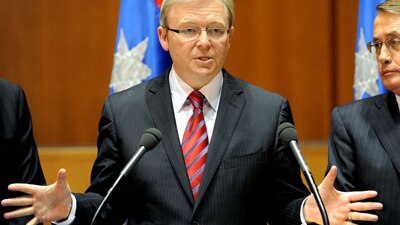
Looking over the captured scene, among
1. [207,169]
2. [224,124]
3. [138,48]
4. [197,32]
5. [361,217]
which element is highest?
[197,32]

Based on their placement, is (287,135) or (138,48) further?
(138,48)

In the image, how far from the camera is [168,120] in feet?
7.70

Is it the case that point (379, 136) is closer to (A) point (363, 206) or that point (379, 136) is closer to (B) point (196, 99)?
(A) point (363, 206)

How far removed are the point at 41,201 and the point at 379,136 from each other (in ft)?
3.79

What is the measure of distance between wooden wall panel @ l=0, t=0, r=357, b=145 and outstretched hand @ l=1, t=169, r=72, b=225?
2000 millimetres

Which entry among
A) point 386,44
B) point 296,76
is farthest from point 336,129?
point 296,76

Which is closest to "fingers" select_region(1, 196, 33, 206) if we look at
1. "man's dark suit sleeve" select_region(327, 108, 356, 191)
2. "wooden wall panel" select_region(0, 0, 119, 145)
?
"man's dark suit sleeve" select_region(327, 108, 356, 191)

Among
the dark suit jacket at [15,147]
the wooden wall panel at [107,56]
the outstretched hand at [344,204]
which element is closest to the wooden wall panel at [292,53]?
Result: the wooden wall panel at [107,56]

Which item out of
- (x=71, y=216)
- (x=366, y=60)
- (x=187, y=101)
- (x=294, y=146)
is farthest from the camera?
(x=366, y=60)

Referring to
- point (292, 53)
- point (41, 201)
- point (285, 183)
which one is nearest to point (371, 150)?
point (285, 183)

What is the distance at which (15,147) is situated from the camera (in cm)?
236

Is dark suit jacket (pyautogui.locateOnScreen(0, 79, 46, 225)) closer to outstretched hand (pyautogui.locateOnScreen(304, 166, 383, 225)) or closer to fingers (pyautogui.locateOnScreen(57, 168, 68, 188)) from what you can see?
fingers (pyautogui.locateOnScreen(57, 168, 68, 188))

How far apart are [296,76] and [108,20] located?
1.16 meters

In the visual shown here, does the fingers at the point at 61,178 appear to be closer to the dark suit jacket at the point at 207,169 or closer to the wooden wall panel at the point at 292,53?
the dark suit jacket at the point at 207,169
